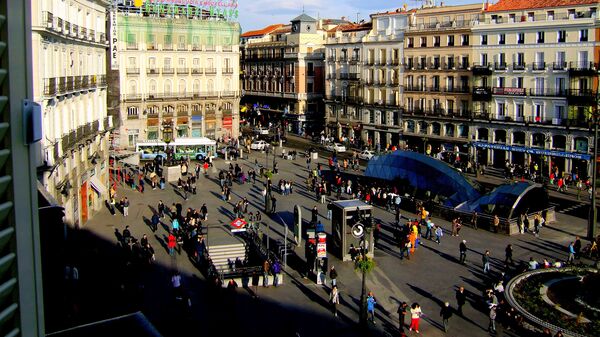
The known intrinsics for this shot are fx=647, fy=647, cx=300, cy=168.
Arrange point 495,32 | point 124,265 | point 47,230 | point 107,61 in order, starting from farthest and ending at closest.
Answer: point 495,32 < point 107,61 < point 124,265 < point 47,230

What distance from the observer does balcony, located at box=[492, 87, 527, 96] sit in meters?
59.7

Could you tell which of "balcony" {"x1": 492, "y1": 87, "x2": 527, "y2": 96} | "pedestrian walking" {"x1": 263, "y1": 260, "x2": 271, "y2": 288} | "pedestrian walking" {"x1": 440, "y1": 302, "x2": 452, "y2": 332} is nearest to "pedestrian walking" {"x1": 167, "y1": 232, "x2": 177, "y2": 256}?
"pedestrian walking" {"x1": 263, "y1": 260, "x2": 271, "y2": 288}

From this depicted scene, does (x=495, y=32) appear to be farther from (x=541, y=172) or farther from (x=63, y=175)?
(x=63, y=175)

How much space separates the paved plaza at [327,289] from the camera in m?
24.1

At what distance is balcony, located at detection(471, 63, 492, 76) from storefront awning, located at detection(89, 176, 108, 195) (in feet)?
124

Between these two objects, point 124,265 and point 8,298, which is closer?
point 8,298

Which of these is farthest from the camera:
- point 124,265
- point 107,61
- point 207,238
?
point 107,61

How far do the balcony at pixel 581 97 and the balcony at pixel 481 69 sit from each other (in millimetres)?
8866

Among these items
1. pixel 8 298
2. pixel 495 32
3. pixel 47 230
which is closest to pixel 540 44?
pixel 495 32

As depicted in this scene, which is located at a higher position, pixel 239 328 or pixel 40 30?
pixel 40 30

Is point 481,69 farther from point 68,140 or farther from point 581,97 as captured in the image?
point 68,140

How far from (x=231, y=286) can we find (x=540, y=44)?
4337 centimetres

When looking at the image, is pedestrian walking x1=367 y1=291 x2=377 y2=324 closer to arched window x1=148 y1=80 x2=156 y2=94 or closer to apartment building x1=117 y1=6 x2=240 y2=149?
apartment building x1=117 y1=6 x2=240 y2=149

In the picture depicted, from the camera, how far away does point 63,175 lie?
3447cm
